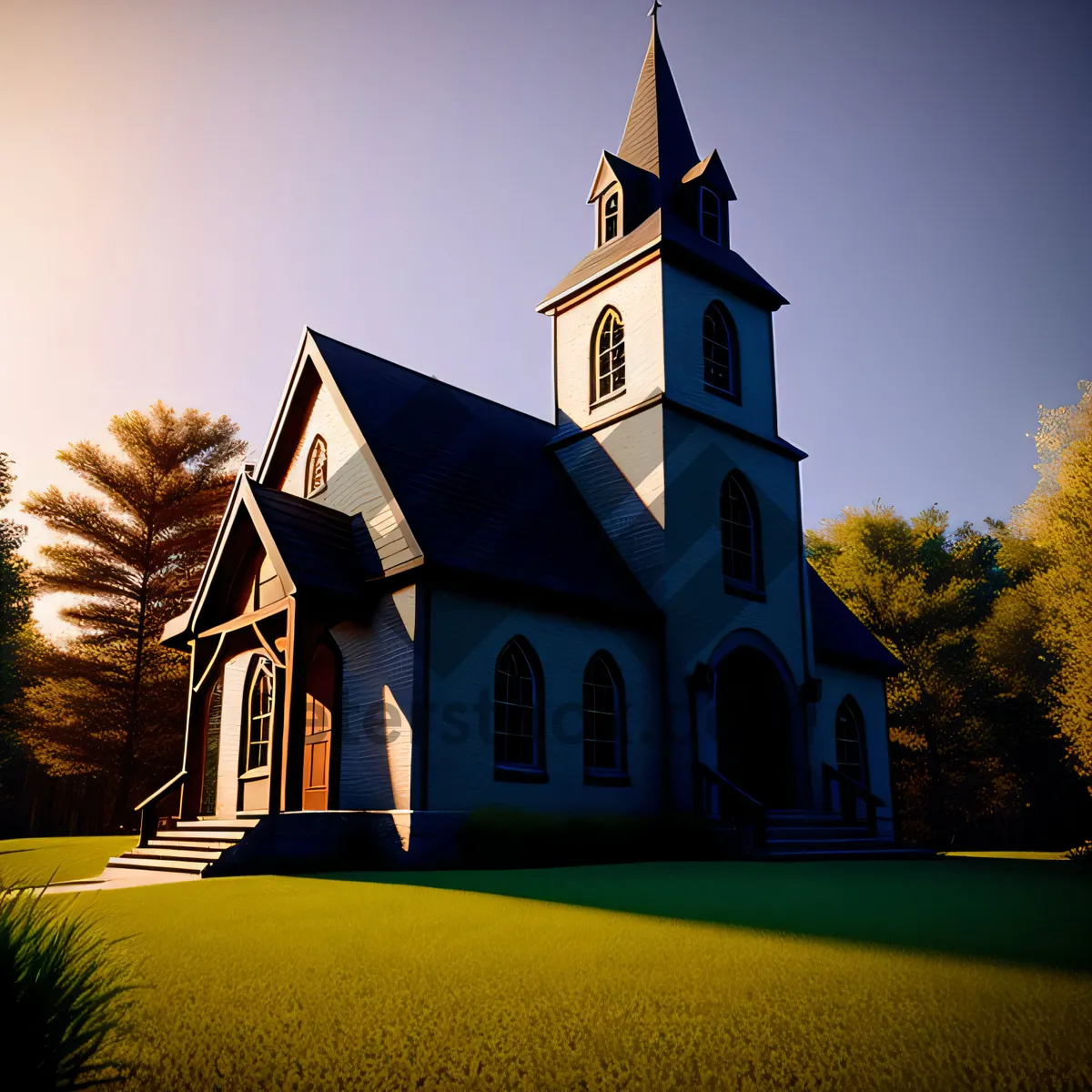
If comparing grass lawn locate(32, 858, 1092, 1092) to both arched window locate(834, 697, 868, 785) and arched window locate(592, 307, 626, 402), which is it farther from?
arched window locate(592, 307, 626, 402)

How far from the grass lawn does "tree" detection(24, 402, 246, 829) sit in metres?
21.2

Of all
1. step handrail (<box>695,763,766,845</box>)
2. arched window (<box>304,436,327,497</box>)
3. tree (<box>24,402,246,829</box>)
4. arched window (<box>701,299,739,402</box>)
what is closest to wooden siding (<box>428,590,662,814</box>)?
step handrail (<box>695,763,766,845</box>)

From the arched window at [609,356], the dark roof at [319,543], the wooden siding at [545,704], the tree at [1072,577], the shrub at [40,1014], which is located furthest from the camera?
the tree at [1072,577]

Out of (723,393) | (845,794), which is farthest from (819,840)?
(723,393)

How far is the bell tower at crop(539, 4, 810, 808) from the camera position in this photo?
17906 millimetres

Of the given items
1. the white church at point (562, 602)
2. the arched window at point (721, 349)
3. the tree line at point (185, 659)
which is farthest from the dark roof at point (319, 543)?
the tree line at point (185, 659)

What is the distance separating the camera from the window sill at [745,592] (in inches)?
721

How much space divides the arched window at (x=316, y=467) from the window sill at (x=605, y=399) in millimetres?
5659

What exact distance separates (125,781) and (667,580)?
Result: 18.7 metres

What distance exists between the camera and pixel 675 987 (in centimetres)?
495

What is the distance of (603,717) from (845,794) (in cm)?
664

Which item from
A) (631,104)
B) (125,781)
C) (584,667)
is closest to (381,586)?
(584,667)

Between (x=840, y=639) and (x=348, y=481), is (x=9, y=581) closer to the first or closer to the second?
(x=348, y=481)

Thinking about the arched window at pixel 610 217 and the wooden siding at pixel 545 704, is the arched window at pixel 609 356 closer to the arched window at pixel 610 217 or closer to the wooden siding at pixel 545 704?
the arched window at pixel 610 217
